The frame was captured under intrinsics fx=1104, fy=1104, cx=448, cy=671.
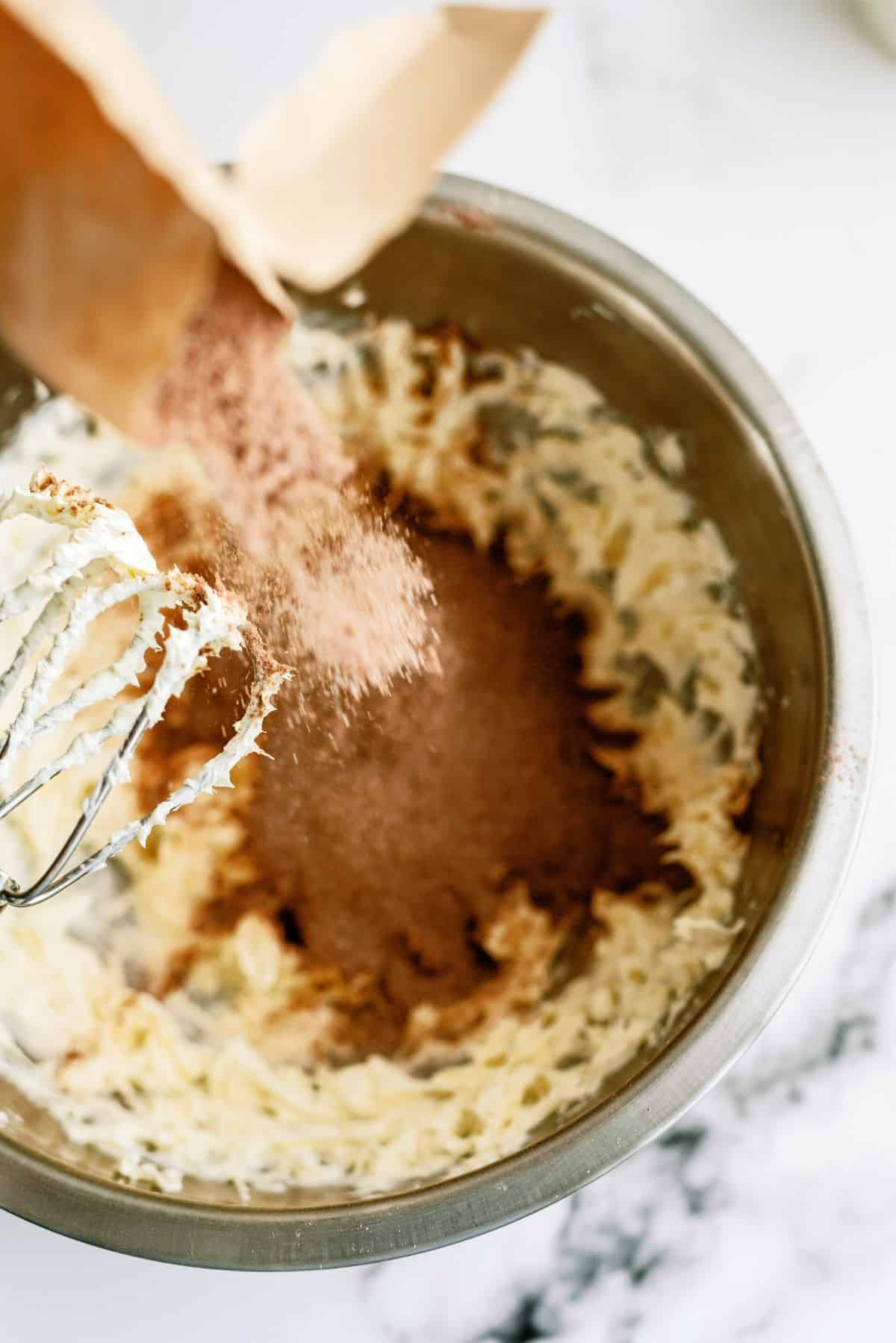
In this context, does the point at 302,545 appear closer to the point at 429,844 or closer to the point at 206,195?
the point at 429,844

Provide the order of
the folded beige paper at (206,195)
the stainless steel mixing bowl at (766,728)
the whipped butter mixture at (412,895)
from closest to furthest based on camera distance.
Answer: the folded beige paper at (206,195), the stainless steel mixing bowl at (766,728), the whipped butter mixture at (412,895)

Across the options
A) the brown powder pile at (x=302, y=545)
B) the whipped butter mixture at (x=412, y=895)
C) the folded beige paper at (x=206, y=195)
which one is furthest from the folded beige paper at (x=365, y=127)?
the whipped butter mixture at (x=412, y=895)

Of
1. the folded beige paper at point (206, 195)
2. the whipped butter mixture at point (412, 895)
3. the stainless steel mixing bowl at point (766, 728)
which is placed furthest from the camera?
the whipped butter mixture at point (412, 895)

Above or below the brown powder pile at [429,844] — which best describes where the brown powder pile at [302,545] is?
above

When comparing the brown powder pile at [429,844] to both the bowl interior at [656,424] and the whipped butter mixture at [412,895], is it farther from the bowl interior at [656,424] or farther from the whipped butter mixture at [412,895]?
the bowl interior at [656,424]

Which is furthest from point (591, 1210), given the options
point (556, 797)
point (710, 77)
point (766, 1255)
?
point (710, 77)

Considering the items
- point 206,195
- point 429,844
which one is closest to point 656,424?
point 429,844
